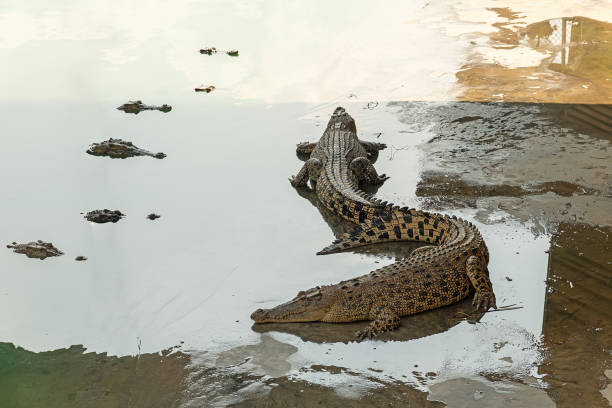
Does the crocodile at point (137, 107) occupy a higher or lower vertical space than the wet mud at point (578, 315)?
higher

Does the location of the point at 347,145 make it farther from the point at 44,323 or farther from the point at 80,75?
the point at 80,75

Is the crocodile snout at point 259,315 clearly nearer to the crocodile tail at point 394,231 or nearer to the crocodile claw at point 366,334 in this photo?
the crocodile claw at point 366,334

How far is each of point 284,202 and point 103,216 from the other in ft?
6.84

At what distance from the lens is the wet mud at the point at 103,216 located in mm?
7914

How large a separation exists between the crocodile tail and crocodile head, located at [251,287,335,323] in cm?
120

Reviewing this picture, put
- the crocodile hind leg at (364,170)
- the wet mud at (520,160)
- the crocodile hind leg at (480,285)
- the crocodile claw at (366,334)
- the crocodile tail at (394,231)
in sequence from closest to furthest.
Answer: the crocodile claw at (366,334) → the crocodile hind leg at (480,285) → the crocodile tail at (394,231) → the wet mud at (520,160) → the crocodile hind leg at (364,170)

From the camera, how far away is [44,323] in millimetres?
6180

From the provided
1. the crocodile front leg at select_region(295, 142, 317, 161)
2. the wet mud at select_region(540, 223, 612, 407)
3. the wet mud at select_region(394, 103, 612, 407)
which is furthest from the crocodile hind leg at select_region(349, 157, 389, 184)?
the wet mud at select_region(540, 223, 612, 407)

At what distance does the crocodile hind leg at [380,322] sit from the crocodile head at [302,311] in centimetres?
37

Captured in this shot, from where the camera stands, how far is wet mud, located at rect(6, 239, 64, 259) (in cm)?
725

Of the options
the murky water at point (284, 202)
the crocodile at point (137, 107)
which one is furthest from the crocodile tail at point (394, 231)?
the crocodile at point (137, 107)

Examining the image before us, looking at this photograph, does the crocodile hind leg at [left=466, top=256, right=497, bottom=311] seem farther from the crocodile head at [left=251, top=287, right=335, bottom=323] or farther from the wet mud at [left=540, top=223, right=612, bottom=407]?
the crocodile head at [left=251, top=287, right=335, bottom=323]

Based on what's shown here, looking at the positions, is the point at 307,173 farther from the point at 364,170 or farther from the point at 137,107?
the point at 137,107

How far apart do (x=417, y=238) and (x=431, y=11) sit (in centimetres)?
991
